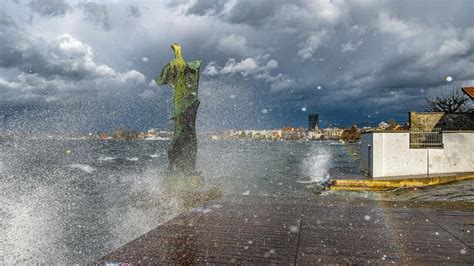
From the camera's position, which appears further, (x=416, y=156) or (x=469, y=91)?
(x=469, y=91)

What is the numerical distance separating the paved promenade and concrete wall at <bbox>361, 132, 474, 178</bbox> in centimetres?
1016

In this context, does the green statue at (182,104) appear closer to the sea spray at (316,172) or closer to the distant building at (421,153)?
the sea spray at (316,172)

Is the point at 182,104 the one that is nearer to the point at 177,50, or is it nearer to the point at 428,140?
the point at 177,50

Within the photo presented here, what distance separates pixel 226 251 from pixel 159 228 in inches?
68.1

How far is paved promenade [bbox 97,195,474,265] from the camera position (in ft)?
14.7

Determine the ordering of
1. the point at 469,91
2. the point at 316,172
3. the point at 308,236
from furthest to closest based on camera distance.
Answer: the point at 316,172 < the point at 469,91 < the point at 308,236

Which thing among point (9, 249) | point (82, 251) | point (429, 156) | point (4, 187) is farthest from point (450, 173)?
point (4, 187)

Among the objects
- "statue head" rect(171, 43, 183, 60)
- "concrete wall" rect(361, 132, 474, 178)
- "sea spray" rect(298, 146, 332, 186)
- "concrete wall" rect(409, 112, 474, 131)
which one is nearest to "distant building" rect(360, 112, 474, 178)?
"concrete wall" rect(361, 132, 474, 178)

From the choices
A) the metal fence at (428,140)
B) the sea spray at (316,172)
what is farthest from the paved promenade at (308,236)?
the sea spray at (316,172)

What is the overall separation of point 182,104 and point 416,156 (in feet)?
42.2

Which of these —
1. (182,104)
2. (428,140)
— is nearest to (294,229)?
(182,104)

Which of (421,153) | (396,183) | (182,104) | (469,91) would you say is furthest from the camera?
(469,91)

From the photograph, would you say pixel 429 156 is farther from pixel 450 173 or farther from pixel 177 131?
pixel 177 131

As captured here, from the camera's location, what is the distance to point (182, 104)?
14.1m
